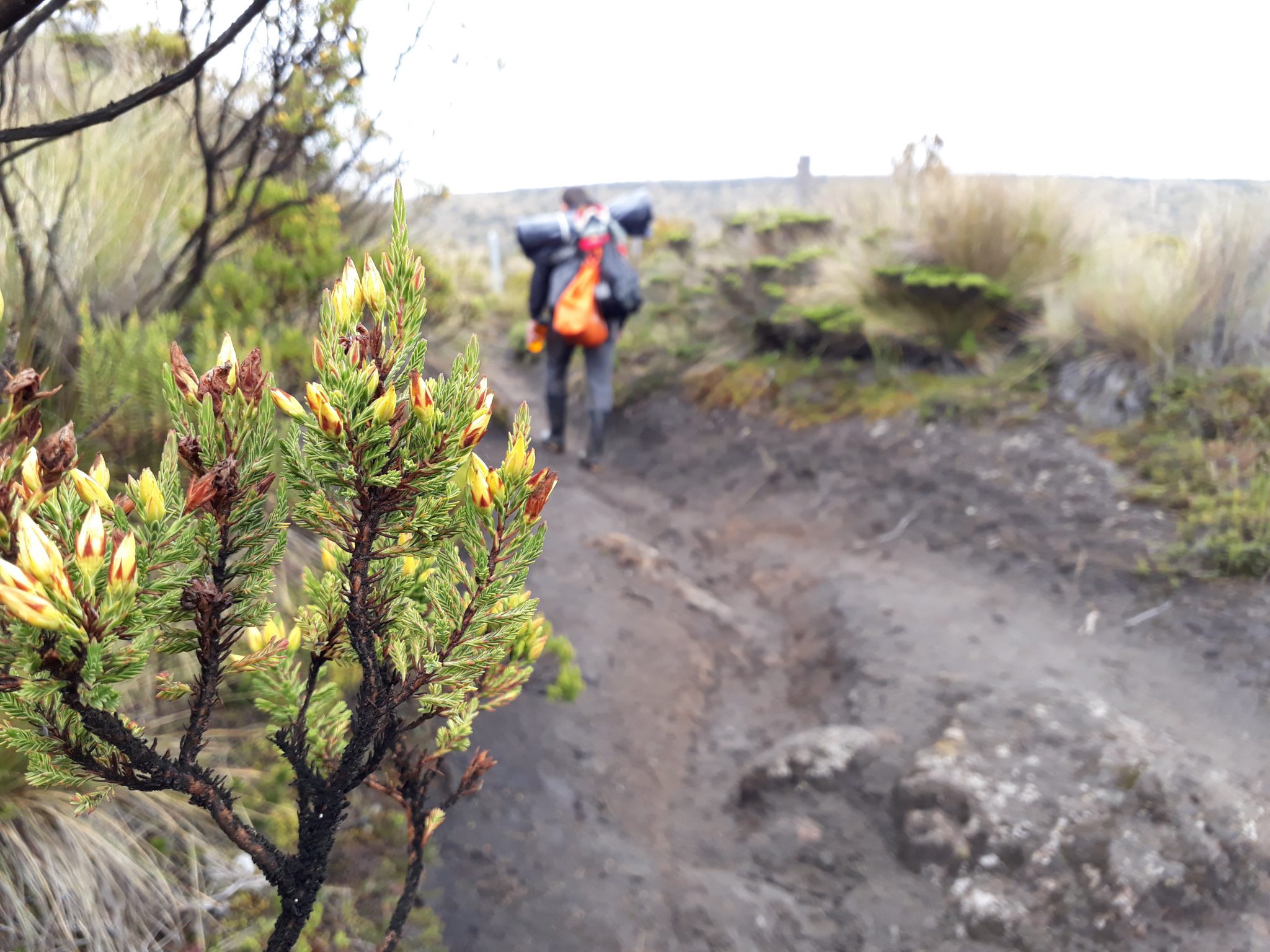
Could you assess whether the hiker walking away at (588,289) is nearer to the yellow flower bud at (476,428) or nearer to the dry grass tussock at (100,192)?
the dry grass tussock at (100,192)

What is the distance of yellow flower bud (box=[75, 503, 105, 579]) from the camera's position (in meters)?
0.70

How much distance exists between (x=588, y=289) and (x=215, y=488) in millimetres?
4932

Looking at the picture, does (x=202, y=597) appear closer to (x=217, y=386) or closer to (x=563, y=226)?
(x=217, y=386)

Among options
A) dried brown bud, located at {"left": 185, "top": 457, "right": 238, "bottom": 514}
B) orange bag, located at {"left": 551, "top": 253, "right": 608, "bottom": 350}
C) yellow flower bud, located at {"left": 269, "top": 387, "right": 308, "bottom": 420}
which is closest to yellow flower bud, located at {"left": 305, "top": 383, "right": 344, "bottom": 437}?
yellow flower bud, located at {"left": 269, "top": 387, "right": 308, "bottom": 420}

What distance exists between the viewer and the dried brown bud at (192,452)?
33.7 inches

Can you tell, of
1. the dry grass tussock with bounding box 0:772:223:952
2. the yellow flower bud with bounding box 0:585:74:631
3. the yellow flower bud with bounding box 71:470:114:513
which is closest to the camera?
the yellow flower bud with bounding box 0:585:74:631

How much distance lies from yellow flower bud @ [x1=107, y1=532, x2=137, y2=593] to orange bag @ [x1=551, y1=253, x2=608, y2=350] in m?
5.02

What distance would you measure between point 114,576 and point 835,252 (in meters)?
7.11

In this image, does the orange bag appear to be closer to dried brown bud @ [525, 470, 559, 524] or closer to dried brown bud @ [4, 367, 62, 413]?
dried brown bud @ [525, 470, 559, 524]

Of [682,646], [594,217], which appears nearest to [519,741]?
[682,646]

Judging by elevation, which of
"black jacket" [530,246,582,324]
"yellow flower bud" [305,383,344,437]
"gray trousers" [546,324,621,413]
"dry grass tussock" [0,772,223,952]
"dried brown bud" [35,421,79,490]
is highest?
"black jacket" [530,246,582,324]

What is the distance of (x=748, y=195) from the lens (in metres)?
32.0

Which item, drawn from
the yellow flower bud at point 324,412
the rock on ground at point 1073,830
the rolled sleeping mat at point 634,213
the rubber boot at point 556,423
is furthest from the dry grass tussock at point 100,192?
the rock on ground at point 1073,830

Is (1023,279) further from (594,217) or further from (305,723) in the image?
(305,723)
